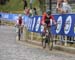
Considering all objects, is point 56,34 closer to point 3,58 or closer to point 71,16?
point 71,16

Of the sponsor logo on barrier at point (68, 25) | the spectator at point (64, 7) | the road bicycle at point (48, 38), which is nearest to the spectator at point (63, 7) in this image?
the spectator at point (64, 7)

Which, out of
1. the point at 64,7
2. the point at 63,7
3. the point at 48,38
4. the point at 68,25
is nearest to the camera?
the point at 68,25

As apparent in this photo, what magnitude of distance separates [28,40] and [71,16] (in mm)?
6898

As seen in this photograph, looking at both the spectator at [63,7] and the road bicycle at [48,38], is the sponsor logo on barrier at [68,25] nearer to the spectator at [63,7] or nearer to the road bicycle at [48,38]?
the spectator at [63,7]

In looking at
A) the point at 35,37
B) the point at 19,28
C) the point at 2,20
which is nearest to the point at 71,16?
the point at 35,37

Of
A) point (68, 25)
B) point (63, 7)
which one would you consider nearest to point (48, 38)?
point (68, 25)

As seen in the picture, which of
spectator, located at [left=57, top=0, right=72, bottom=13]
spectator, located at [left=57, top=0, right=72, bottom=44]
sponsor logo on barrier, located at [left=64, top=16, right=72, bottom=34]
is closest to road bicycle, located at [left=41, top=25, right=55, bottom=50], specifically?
spectator, located at [left=57, top=0, right=72, bottom=44]

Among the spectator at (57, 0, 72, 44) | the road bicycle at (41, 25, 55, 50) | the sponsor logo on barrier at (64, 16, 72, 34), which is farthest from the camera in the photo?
the road bicycle at (41, 25, 55, 50)

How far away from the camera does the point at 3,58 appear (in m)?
15.0

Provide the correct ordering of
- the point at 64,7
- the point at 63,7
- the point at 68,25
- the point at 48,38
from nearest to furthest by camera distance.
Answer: the point at 68,25
the point at 64,7
the point at 63,7
the point at 48,38

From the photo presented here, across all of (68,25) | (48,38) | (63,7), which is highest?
(63,7)

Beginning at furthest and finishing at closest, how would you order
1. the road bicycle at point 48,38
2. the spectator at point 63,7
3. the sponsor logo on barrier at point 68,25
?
the road bicycle at point 48,38, the spectator at point 63,7, the sponsor logo on barrier at point 68,25

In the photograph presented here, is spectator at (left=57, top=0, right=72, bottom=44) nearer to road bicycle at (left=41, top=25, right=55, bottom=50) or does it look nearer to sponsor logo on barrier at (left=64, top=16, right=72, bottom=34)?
sponsor logo on barrier at (left=64, top=16, right=72, bottom=34)

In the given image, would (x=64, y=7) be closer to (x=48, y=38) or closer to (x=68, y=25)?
(x=68, y=25)
